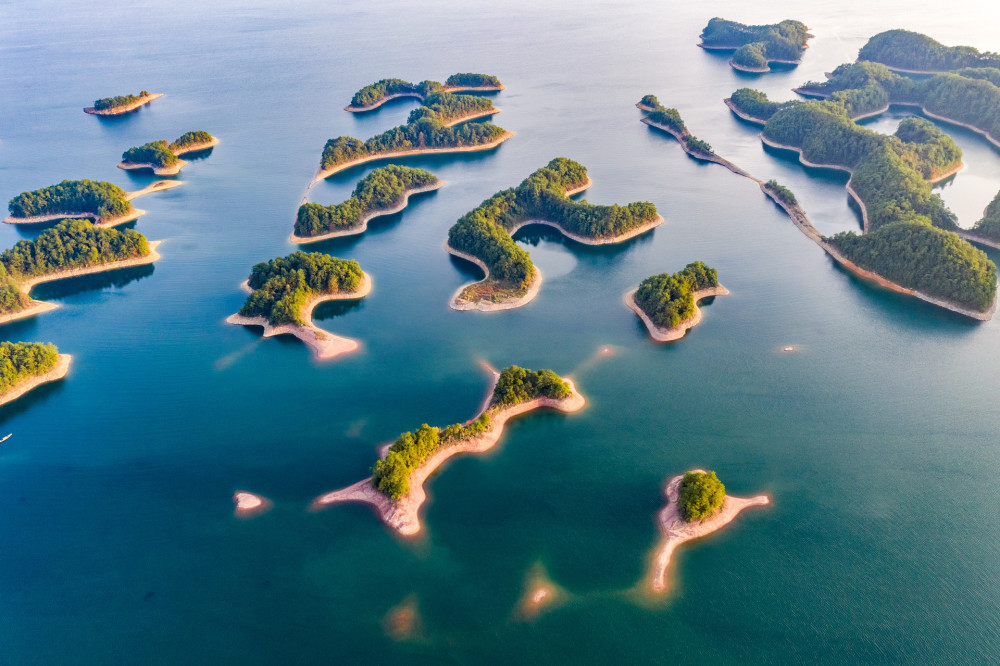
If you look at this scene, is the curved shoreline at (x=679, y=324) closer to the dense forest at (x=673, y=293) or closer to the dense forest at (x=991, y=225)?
the dense forest at (x=673, y=293)

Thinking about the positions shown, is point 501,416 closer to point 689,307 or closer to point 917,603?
point 689,307

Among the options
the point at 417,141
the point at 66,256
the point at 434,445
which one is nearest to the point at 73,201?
the point at 66,256

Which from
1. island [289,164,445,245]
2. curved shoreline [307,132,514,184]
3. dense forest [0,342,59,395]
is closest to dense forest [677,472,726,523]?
dense forest [0,342,59,395]

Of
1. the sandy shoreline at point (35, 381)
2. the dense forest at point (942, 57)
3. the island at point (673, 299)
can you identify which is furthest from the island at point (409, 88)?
the dense forest at point (942, 57)

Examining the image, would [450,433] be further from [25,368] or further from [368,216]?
[368,216]

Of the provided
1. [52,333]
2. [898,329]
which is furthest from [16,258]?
[898,329]

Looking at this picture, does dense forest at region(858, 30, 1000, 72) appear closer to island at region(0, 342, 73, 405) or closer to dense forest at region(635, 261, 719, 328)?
dense forest at region(635, 261, 719, 328)
